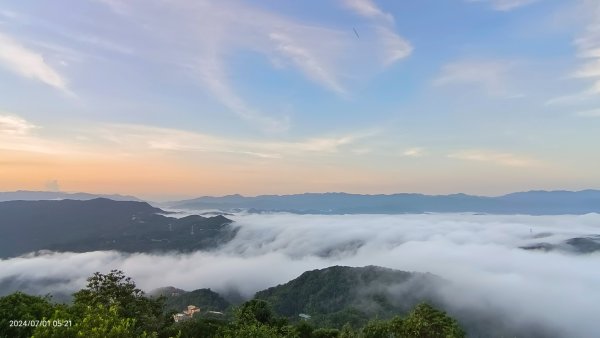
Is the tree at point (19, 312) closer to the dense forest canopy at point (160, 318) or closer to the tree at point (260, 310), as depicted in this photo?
the dense forest canopy at point (160, 318)

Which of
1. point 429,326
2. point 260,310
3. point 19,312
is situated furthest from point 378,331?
point 19,312

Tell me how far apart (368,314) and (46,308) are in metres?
173

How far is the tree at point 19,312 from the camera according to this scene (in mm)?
24969

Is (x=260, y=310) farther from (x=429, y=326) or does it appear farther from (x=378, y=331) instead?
(x=429, y=326)

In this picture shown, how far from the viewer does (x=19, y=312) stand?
27969mm

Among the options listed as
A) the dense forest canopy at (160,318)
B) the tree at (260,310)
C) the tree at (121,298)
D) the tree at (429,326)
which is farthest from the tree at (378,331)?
the tree at (121,298)

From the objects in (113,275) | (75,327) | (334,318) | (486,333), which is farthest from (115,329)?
(486,333)

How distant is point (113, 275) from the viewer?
48.1 meters

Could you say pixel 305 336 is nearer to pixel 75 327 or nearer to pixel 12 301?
pixel 12 301

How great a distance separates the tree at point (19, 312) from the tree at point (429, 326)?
34.2 meters

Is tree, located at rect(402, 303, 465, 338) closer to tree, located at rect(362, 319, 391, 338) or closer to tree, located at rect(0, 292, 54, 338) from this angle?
tree, located at rect(362, 319, 391, 338)

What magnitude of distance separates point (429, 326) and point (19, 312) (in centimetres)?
3697

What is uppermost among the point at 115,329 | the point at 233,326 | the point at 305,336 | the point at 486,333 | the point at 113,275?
the point at 115,329

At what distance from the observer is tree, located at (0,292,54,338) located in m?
25.0
